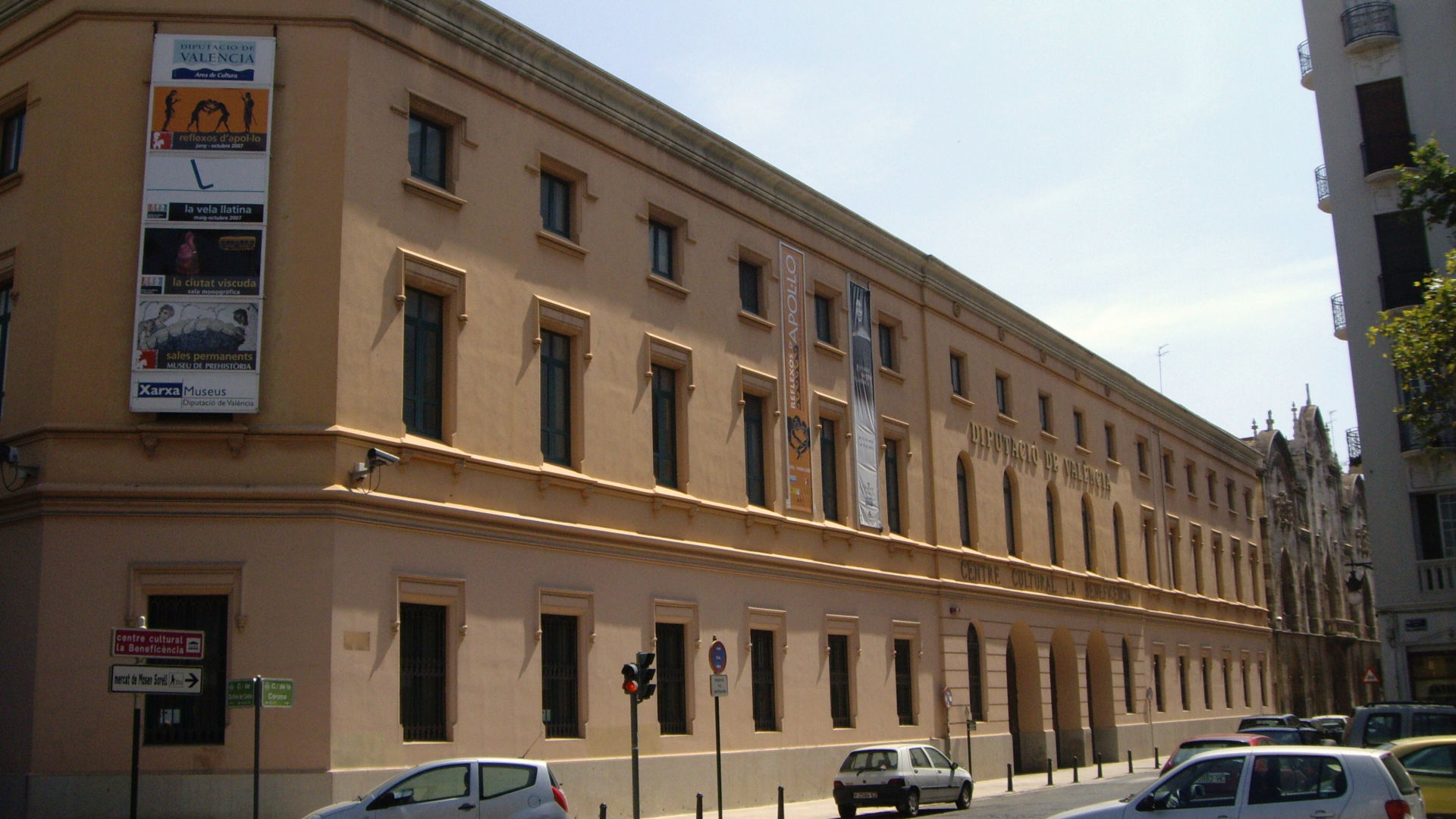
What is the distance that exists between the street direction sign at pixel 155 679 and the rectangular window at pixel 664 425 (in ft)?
36.1

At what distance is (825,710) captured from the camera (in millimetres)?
29000

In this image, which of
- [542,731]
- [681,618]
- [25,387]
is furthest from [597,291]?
[25,387]

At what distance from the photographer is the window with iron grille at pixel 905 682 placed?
32312 mm

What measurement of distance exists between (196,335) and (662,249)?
1030 centimetres

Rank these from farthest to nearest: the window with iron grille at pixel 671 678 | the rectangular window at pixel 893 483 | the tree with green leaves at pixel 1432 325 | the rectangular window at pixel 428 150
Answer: the rectangular window at pixel 893 483, the tree with green leaves at pixel 1432 325, the window with iron grille at pixel 671 678, the rectangular window at pixel 428 150

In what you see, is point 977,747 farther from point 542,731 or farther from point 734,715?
point 542,731

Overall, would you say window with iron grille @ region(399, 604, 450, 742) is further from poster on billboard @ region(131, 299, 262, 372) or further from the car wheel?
the car wheel

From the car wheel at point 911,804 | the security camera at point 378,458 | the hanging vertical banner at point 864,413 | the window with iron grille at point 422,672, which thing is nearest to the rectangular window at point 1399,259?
the hanging vertical banner at point 864,413

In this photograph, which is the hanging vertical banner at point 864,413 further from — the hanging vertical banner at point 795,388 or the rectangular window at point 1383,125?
the rectangular window at point 1383,125

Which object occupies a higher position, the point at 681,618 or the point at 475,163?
the point at 475,163

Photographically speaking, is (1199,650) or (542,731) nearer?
(542,731)

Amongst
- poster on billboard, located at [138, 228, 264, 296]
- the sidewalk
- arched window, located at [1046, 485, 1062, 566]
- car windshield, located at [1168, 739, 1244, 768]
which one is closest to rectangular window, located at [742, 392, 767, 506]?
the sidewalk

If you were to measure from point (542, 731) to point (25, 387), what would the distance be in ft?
30.6

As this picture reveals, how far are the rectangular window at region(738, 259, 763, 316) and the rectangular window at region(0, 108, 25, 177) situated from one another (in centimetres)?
1399
